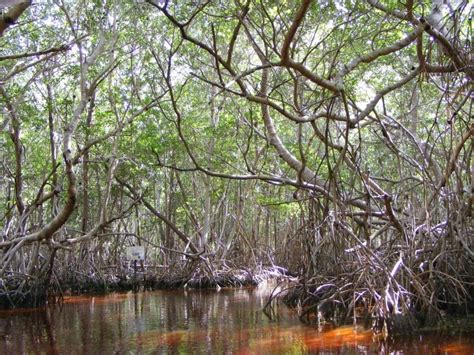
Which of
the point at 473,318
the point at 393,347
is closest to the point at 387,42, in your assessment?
the point at 473,318

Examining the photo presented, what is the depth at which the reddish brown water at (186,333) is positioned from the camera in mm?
4848

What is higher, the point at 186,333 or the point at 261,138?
the point at 261,138

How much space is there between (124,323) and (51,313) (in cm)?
190

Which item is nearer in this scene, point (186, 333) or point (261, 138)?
point (186, 333)

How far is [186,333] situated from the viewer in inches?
237

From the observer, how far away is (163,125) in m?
11.3

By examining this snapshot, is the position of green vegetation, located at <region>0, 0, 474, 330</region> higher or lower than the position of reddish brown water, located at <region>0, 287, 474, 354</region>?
higher

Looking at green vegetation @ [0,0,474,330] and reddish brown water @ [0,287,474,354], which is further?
green vegetation @ [0,0,474,330]

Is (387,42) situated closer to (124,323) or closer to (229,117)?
(229,117)

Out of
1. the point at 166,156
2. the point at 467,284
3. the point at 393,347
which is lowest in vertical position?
the point at 393,347

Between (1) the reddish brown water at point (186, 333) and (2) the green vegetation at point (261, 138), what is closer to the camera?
(1) the reddish brown water at point (186, 333)

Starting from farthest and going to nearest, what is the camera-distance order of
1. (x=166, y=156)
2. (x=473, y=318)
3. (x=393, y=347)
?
1. (x=166, y=156)
2. (x=473, y=318)
3. (x=393, y=347)

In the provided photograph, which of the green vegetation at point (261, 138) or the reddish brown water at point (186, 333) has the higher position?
the green vegetation at point (261, 138)

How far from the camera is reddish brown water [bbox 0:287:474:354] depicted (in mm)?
4848
